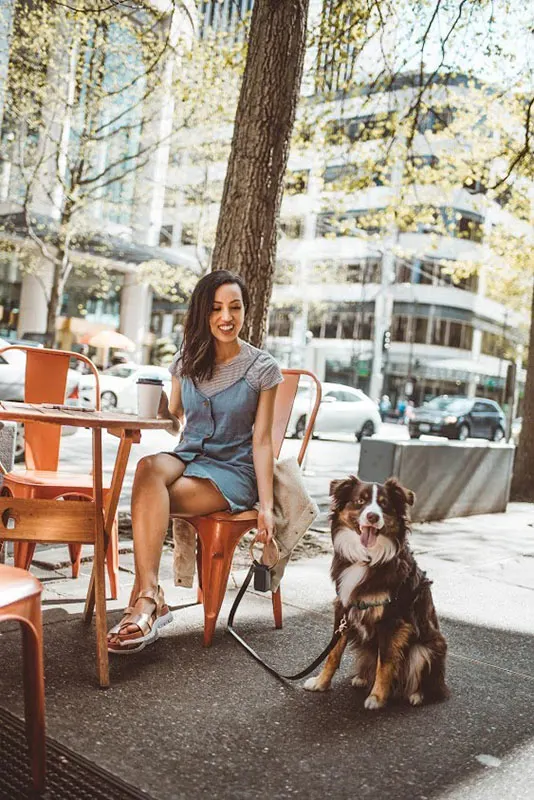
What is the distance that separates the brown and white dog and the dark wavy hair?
988 mm

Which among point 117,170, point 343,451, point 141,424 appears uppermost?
point 117,170

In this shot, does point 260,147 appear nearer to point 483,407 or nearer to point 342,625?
point 342,625

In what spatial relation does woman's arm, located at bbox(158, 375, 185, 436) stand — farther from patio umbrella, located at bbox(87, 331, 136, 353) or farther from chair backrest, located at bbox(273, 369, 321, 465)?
patio umbrella, located at bbox(87, 331, 136, 353)

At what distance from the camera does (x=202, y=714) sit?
297cm

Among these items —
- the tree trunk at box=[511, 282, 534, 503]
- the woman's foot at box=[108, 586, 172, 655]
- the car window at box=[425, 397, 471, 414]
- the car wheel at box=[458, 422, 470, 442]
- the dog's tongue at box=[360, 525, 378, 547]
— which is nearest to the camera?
the dog's tongue at box=[360, 525, 378, 547]

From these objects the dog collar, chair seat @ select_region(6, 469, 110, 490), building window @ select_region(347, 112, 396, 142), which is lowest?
the dog collar

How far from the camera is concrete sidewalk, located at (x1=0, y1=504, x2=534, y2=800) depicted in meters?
2.54

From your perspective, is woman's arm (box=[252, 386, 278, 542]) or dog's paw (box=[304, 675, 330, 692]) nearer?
dog's paw (box=[304, 675, 330, 692])

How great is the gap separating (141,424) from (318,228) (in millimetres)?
48102

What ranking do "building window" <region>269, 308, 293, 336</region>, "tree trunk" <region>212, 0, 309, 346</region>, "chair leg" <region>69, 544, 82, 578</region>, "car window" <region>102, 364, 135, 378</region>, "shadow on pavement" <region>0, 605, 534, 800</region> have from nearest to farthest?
1. "shadow on pavement" <region>0, 605, 534, 800</region>
2. "chair leg" <region>69, 544, 82, 578</region>
3. "tree trunk" <region>212, 0, 309, 346</region>
4. "car window" <region>102, 364, 135, 378</region>
5. "building window" <region>269, 308, 293, 336</region>

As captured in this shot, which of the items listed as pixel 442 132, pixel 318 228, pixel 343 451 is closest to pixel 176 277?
pixel 343 451

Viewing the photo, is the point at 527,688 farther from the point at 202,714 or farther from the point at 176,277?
the point at 176,277

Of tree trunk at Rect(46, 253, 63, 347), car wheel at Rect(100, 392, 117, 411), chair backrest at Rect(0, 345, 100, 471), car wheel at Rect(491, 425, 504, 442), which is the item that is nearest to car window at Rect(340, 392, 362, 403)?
car wheel at Rect(100, 392, 117, 411)

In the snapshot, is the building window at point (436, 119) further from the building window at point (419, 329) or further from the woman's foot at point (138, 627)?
the building window at point (419, 329)
